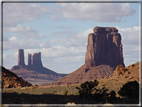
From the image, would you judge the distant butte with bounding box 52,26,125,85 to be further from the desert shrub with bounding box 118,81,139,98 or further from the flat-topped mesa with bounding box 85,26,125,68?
the desert shrub with bounding box 118,81,139,98

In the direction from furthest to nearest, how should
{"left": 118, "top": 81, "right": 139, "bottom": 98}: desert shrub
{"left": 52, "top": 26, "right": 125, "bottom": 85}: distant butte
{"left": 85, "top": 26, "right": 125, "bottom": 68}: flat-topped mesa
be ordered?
{"left": 85, "top": 26, "right": 125, "bottom": 68}: flat-topped mesa < {"left": 52, "top": 26, "right": 125, "bottom": 85}: distant butte < {"left": 118, "top": 81, "right": 139, "bottom": 98}: desert shrub

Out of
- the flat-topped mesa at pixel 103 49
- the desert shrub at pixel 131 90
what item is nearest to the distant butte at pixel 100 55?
the flat-topped mesa at pixel 103 49

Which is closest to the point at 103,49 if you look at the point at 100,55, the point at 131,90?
the point at 100,55

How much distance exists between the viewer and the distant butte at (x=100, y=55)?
6225 inches

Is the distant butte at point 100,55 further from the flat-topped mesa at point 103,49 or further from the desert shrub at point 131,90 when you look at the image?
the desert shrub at point 131,90

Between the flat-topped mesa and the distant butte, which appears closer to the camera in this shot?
the distant butte

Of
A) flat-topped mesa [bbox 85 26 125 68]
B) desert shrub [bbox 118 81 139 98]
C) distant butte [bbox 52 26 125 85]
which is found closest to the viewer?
desert shrub [bbox 118 81 139 98]

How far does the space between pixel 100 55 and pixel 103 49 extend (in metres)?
5.10

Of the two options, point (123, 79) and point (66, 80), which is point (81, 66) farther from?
point (123, 79)

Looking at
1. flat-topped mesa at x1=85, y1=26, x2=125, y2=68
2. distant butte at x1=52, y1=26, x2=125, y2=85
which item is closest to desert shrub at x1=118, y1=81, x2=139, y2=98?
distant butte at x1=52, y1=26, x2=125, y2=85

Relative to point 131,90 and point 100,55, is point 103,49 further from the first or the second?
point 131,90

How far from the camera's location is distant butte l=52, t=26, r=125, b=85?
15812 cm

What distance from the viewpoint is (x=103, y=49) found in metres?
170

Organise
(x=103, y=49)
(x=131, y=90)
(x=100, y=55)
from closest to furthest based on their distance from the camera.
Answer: (x=131, y=90), (x=100, y=55), (x=103, y=49)
